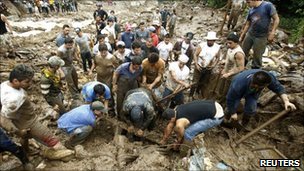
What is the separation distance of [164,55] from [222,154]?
4104mm

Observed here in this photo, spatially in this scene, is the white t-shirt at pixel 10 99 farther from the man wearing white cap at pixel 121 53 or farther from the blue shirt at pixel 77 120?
the man wearing white cap at pixel 121 53

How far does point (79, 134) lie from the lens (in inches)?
171

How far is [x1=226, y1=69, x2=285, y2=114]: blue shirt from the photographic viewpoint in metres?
4.25

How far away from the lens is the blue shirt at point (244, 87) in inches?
167

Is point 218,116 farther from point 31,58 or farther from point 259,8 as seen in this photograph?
point 31,58

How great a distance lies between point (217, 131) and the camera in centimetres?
506

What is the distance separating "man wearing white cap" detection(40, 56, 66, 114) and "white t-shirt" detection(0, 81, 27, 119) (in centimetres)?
144

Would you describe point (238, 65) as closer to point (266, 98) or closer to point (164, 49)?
point (266, 98)

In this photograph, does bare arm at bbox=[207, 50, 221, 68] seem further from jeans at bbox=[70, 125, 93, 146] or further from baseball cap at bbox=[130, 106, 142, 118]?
jeans at bbox=[70, 125, 93, 146]

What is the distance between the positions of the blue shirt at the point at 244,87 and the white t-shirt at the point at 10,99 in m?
3.52

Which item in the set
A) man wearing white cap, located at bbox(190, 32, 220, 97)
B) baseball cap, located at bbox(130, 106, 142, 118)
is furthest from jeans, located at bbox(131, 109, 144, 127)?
man wearing white cap, located at bbox(190, 32, 220, 97)

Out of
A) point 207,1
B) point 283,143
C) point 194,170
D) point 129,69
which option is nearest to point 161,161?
point 194,170

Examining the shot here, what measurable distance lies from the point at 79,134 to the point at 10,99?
1.47 metres

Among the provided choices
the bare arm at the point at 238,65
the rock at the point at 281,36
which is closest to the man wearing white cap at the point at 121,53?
the bare arm at the point at 238,65
